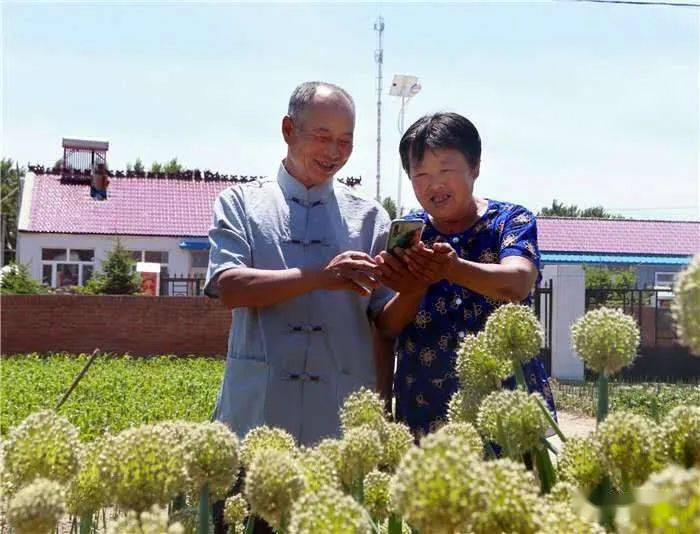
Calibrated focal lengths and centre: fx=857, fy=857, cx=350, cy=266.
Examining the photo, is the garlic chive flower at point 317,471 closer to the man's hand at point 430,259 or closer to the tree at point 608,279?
the man's hand at point 430,259

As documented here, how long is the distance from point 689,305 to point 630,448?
0.16 meters

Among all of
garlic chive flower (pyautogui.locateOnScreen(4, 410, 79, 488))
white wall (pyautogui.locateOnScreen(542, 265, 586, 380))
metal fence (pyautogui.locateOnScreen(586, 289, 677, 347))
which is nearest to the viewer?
garlic chive flower (pyautogui.locateOnScreen(4, 410, 79, 488))

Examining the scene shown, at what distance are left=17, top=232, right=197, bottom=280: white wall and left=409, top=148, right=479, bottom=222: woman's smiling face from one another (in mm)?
24535

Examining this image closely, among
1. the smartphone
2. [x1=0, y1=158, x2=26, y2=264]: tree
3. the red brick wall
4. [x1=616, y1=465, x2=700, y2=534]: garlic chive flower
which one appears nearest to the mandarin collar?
the smartphone

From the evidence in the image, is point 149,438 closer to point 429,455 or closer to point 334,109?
point 429,455

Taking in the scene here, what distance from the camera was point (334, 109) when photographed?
6.90 ft

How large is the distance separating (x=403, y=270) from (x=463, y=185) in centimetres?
35

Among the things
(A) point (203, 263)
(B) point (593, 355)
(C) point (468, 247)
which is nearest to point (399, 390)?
(C) point (468, 247)

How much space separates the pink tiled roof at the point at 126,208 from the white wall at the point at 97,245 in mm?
194

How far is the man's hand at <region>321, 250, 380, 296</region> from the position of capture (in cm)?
189

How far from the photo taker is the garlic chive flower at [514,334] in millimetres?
974

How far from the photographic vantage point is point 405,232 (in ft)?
5.89

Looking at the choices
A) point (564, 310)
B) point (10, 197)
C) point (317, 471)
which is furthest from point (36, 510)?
point (10, 197)

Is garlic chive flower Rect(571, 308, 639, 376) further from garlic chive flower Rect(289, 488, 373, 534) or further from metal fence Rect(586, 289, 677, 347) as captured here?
metal fence Rect(586, 289, 677, 347)
